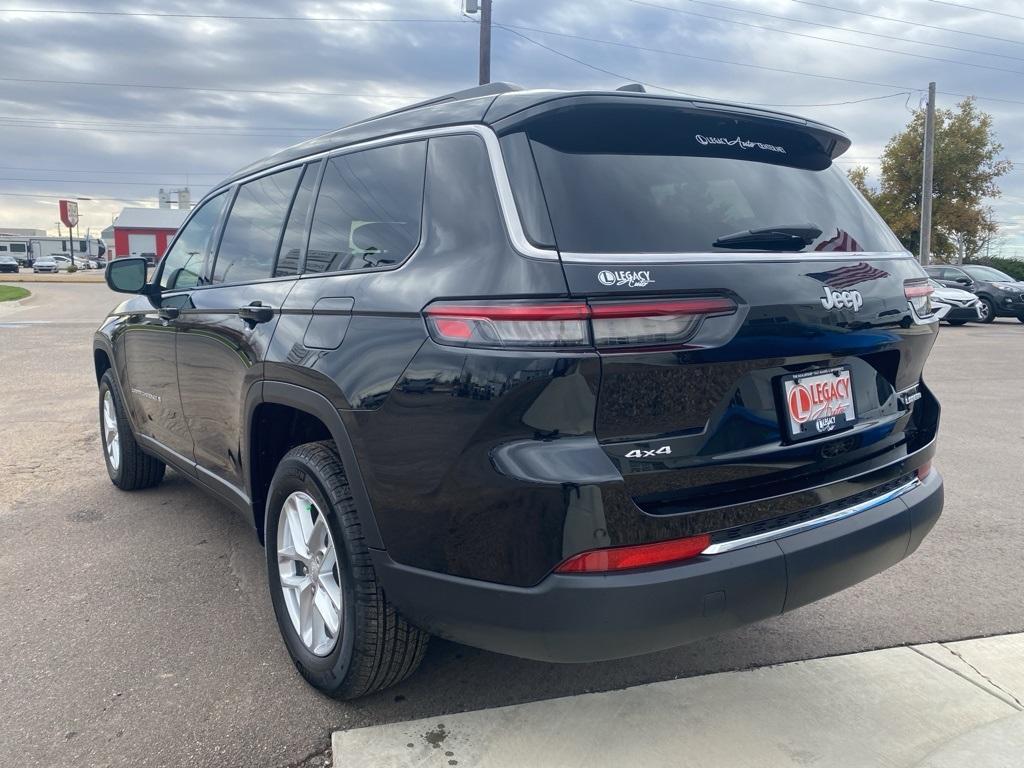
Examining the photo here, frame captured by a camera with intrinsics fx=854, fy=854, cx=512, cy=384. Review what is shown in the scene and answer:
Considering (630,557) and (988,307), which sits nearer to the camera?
(630,557)

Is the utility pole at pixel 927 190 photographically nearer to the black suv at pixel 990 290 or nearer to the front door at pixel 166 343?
the black suv at pixel 990 290

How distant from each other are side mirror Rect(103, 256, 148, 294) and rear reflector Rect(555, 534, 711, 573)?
330 centimetres

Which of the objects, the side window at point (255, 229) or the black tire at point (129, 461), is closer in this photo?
the side window at point (255, 229)

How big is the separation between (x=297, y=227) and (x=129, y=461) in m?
2.63

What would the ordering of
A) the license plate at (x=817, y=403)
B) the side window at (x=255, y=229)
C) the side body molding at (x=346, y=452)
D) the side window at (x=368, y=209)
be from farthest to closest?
the side window at (x=255, y=229)
the side window at (x=368, y=209)
the side body molding at (x=346, y=452)
the license plate at (x=817, y=403)

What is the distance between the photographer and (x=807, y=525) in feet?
7.75

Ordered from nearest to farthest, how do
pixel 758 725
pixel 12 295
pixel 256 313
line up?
pixel 758 725 → pixel 256 313 → pixel 12 295

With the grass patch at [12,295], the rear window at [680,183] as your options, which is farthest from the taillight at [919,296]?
the grass patch at [12,295]

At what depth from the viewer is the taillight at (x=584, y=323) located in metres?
2.05

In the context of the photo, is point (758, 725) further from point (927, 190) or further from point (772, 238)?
point (927, 190)

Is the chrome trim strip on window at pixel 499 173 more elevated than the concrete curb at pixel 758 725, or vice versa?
the chrome trim strip on window at pixel 499 173

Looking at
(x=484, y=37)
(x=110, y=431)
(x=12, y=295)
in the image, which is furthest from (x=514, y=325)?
(x=12, y=295)

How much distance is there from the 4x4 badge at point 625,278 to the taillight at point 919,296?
106cm

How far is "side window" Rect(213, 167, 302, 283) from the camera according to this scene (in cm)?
335
